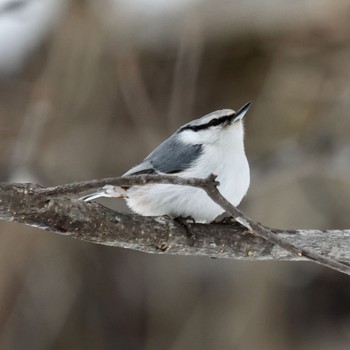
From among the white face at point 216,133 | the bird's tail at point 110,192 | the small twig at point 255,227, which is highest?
the white face at point 216,133

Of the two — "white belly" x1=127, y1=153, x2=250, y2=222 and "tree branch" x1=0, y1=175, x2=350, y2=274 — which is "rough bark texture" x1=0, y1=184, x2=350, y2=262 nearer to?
"tree branch" x1=0, y1=175, x2=350, y2=274

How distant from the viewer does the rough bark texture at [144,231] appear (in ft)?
3.56

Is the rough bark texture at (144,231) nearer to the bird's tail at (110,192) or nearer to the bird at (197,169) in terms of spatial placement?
the bird at (197,169)

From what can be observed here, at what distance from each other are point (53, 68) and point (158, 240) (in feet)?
5.24

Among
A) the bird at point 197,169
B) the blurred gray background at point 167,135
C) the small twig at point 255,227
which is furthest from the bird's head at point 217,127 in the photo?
the blurred gray background at point 167,135

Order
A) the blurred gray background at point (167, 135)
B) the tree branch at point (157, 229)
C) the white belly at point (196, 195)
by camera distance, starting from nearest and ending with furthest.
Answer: the tree branch at point (157, 229), the white belly at point (196, 195), the blurred gray background at point (167, 135)

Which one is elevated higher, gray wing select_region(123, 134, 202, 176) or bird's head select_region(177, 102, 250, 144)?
bird's head select_region(177, 102, 250, 144)

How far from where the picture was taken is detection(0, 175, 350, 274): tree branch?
1080 mm

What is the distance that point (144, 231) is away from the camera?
1.28 m

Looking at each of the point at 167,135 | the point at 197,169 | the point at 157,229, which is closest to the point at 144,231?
the point at 157,229

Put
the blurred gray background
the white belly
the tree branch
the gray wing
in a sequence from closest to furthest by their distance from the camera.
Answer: the tree branch, the white belly, the gray wing, the blurred gray background

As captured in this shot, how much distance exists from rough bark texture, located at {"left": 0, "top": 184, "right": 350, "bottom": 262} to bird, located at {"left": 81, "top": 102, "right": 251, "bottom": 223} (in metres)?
0.13

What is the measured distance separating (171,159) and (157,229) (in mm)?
392

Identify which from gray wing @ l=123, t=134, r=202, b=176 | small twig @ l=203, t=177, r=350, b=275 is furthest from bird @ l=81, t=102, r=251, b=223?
small twig @ l=203, t=177, r=350, b=275
